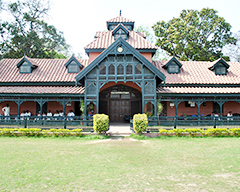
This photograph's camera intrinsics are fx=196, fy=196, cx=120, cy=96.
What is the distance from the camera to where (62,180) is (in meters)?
6.05

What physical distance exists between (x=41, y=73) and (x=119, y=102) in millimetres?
9658

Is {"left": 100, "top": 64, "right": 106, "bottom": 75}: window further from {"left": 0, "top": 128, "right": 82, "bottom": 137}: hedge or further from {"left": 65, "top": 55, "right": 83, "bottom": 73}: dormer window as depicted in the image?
{"left": 0, "top": 128, "right": 82, "bottom": 137}: hedge

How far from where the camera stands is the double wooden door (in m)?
21.1

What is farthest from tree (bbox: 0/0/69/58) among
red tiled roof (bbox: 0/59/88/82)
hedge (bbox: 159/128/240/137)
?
hedge (bbox: 159/128/240/137)

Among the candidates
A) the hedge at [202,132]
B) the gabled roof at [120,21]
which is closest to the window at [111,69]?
the hedge at [202,132]

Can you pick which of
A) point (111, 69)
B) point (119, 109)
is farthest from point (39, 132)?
point (119, 109)

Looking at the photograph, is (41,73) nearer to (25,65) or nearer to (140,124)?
(25,65)

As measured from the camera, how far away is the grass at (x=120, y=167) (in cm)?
571

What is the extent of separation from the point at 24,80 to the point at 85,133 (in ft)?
38.9

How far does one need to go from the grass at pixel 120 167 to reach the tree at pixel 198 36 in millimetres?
25212

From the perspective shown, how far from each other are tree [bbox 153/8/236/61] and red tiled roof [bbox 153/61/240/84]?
964 centimetres

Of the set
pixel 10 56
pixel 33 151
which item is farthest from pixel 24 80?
pixel 10 56

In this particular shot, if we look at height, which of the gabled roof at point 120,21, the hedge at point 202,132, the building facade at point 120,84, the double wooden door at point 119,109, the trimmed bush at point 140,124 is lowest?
the hedge at point 202,132

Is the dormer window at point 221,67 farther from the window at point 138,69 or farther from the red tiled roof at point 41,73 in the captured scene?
the red tiled roof at point 41,73
